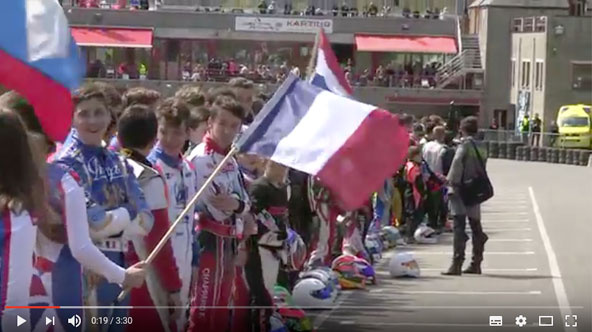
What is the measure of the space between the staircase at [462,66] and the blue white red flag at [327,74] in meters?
59.5

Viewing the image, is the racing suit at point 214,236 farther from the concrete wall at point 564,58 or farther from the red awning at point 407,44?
the red awning at point 407,44

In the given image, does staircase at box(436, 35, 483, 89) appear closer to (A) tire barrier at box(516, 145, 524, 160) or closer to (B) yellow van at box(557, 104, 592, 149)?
(B) yellow van at box(557, 104, 592, 149)

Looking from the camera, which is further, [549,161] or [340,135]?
[549,161]

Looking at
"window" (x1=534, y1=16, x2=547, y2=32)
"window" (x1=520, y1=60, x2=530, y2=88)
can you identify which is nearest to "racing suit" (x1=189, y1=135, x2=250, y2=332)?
"window" (x1=534, y1=16, x2=547, y2=32)

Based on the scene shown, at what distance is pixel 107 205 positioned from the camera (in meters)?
7.47

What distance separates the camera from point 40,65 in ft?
26.2

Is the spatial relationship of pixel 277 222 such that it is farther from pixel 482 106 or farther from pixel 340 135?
pixel 482 106

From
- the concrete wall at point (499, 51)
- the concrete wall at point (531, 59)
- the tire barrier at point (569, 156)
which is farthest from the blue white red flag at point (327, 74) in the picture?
the concrete wall at point (499, 51)

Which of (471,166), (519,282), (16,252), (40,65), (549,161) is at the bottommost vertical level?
(549,161)

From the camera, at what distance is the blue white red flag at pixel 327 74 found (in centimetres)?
1062

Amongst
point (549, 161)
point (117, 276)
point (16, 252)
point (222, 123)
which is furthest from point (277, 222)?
point (549, 161)

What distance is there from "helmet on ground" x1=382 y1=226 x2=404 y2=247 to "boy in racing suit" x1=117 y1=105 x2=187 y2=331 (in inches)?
455

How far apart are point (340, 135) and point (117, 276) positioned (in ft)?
5.81

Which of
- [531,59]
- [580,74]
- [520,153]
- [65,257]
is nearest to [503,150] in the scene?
[520,153]
